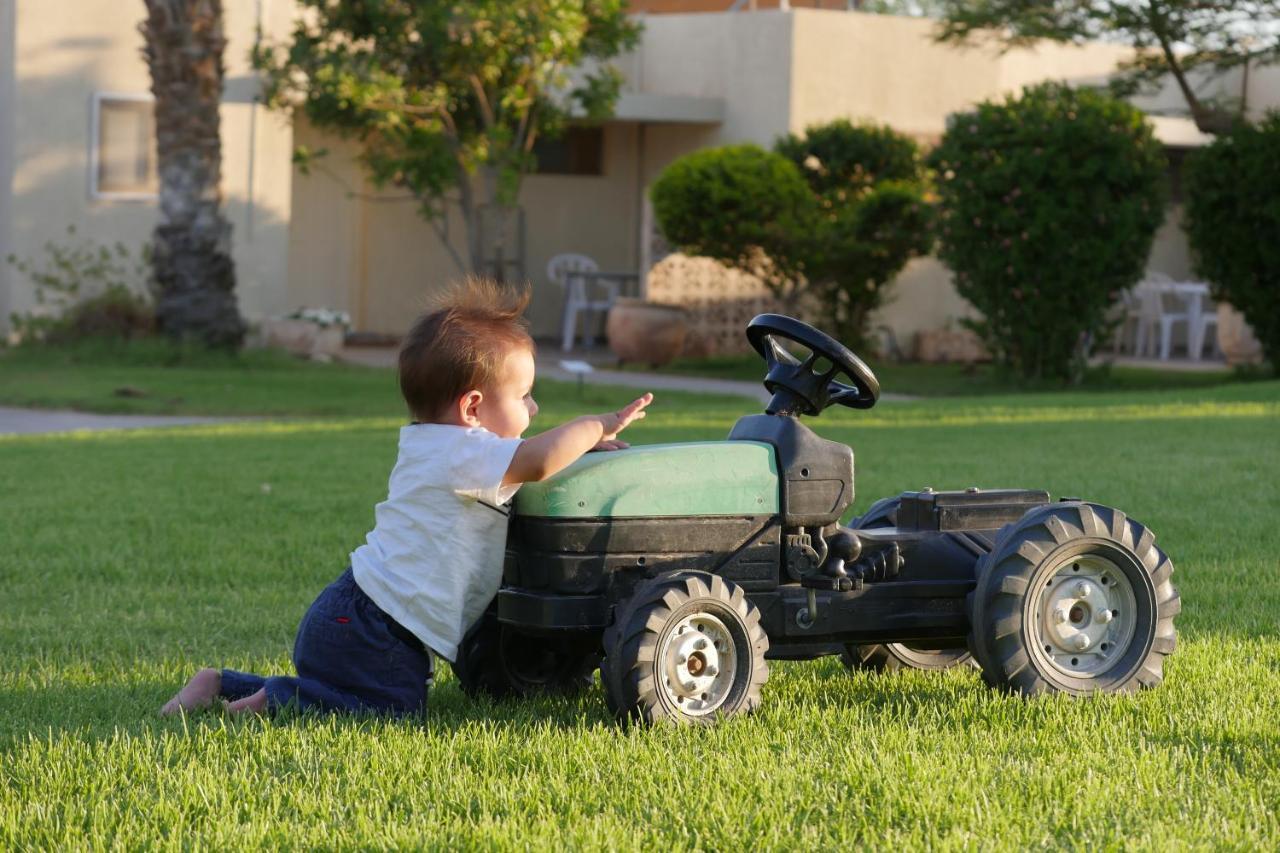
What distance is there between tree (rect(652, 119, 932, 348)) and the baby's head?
13142 millimetres

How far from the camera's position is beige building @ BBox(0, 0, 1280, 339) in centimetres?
1853

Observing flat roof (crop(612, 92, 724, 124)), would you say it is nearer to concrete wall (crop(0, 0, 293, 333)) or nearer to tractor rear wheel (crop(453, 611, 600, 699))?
concrete wall (crop(0, 0, 293, 333))

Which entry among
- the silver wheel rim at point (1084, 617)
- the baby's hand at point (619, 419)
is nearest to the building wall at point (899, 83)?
the silver wheel rim at point (1084, 617)

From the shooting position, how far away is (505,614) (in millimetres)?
4039

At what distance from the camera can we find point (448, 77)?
1709 cm

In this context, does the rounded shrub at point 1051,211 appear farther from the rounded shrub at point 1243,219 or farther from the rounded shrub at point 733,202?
the rounded shrub at point 733,202

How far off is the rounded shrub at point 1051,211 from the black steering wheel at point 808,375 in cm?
1196

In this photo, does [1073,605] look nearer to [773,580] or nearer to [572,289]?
[773,580]

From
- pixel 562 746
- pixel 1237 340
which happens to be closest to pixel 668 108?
pixel 1237 340

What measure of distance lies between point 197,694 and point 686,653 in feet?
3.86

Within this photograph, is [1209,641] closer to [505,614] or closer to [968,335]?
[505,614]

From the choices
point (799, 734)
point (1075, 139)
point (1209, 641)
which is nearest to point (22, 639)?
point (799, 734)

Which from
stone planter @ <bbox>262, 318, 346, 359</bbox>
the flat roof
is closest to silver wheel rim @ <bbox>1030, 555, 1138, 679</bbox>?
stone planter @ <bbox>262, 318, 346, 359</bbox>

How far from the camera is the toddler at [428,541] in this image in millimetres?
3992
